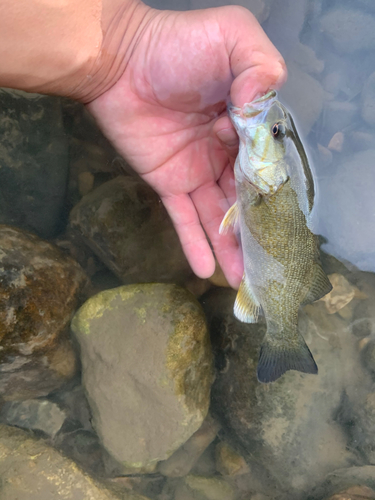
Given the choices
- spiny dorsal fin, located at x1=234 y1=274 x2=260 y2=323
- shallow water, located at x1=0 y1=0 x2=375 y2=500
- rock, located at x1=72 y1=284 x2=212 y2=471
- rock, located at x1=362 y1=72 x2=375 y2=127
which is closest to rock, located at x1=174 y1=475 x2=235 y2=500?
shallow water, located at x1=0 y1=0 x2=375 y2=500

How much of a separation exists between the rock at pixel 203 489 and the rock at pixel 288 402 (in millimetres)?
313

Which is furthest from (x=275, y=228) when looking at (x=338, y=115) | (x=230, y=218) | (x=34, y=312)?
(x=34, y=312)

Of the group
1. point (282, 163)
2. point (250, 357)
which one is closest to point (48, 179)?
point (282, 163)

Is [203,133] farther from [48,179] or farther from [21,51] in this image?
[48,179]

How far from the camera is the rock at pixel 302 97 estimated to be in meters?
3.35

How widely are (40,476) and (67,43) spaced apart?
327 centimetres

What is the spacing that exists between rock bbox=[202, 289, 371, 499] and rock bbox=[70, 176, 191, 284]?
817 mm

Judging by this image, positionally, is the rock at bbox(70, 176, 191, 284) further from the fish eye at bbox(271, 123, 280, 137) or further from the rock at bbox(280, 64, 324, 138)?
the rock at bbox(280, 64, 324, 138)

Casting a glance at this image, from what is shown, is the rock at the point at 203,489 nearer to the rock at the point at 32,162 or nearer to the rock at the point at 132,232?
the rock at the point at 132,232

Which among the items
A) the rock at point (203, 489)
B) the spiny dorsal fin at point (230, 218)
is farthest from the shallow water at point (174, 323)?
the spiny dorsal fin at point (230, 218)

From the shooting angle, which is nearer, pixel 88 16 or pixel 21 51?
pixel 21 51

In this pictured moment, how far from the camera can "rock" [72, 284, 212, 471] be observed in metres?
2.91

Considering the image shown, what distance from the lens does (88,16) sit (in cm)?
269

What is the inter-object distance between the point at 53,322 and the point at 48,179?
1545 mm
